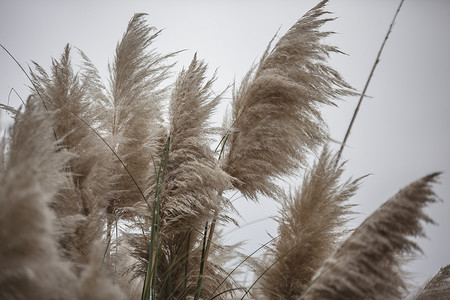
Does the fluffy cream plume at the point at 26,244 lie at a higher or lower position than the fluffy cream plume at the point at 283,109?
lower

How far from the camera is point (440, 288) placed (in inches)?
81.1

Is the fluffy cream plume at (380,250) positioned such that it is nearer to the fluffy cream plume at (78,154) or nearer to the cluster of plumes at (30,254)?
the cluster of plumes at (30,254)

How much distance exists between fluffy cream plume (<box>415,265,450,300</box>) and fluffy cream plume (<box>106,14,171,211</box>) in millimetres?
1536

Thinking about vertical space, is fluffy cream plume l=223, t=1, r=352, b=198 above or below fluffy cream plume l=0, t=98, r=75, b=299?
above

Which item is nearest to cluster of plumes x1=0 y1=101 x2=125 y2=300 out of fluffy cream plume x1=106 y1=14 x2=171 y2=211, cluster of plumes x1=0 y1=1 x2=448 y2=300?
cluster of plumes x1=0 y1=1 x2=448 y2=300

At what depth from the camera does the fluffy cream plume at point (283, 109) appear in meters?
1.93

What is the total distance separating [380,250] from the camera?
1275 mm

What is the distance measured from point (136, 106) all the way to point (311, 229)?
3.53 feet

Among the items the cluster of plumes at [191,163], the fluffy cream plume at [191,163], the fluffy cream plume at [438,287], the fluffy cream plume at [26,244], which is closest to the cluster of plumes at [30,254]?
the fluffy cream plume at [26,244]

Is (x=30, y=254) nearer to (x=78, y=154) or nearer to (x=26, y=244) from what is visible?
(x=26, y=244)

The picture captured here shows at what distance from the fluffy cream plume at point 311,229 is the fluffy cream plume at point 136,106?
736mm

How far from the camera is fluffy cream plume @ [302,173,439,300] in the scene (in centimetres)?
125

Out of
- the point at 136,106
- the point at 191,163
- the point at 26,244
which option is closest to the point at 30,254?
the point at 26,244

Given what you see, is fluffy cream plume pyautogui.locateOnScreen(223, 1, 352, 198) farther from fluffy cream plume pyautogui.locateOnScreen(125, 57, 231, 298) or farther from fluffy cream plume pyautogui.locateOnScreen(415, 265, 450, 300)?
fluffy cream plume pyautogui.locateOnScreen(415, 265, 450, 300)
